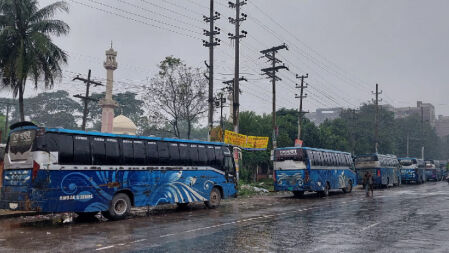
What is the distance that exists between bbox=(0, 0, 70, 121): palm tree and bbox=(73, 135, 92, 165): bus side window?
10.1 meters

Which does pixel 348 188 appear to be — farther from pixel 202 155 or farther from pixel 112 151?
pixel 112 151

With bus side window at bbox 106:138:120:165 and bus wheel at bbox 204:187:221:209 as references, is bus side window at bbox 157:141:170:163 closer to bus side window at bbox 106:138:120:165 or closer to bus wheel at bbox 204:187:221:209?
bus side window at bbox 106:138:120:165

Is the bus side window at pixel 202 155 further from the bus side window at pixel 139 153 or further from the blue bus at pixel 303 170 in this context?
the blue bus at pixel 303 170

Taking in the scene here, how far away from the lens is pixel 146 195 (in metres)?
A: 16.2

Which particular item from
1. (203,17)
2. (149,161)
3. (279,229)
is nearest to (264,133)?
(203,17)

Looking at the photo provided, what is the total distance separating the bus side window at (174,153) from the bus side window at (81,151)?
4016 mm

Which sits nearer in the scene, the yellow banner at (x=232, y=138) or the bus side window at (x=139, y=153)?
the bus side window at (x=139, y=153)

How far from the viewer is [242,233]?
1120 cm

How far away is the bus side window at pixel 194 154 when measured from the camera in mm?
18500

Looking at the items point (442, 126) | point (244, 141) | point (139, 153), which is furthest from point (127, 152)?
point (442, 126)

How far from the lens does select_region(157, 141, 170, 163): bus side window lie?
16948mm

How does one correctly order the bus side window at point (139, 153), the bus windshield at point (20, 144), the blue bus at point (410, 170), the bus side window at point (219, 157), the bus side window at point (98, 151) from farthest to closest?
1. the blue bus at point (410, 170)
2. the bus side window at point (219, 157)
3. the bus side window at point (139, 153)
4. the bus side window at point (98, 151)
5. the bus windshield at point (20, 144)

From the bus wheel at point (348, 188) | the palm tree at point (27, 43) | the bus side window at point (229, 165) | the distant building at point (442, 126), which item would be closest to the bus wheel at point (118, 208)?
the bus side window at point (229, 165)

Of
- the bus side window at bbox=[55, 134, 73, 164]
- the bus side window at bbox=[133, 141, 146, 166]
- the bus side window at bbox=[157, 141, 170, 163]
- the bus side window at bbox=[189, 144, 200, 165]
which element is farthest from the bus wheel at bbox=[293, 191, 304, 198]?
the bus side window at bbox=[55, 134, 73, 164]
